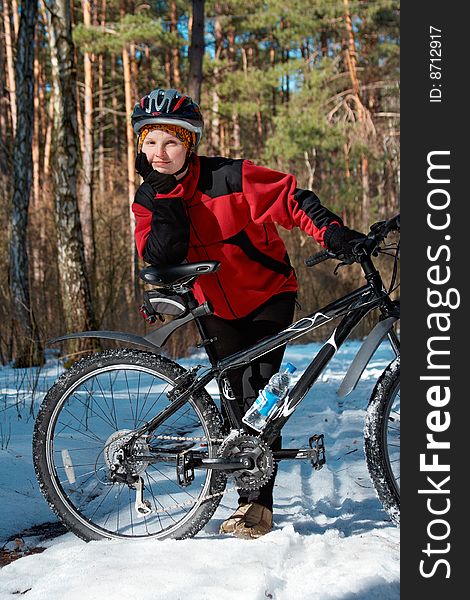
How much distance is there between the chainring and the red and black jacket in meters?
0.55

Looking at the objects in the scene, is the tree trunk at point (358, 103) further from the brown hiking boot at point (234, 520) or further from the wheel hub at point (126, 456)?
the wheel hub at point (126, 456)

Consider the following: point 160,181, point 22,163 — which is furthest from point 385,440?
point 22,163

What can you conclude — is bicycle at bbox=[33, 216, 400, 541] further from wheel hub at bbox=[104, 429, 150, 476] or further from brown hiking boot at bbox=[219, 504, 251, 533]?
brown hiking boot at bbox=[219, 504, 251, 533]

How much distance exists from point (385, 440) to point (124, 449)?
1.03 m

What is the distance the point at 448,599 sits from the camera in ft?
7.14

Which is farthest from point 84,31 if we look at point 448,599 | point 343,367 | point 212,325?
point 448,599

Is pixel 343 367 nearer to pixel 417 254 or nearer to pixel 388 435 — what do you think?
pixel 388 435

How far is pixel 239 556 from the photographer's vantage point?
263 centimetres

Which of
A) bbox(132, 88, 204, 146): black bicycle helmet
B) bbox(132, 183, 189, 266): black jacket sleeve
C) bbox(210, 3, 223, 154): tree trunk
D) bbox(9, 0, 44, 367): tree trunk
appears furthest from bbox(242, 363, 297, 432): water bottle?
bbox(210, 3, 223, 154): tree trunk

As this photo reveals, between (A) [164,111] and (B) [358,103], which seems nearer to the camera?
(A) [164,111]

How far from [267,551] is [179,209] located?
131cm

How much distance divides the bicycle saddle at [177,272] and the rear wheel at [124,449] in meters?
0.31

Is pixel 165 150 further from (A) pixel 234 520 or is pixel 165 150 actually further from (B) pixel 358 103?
(B) pixel 358 103

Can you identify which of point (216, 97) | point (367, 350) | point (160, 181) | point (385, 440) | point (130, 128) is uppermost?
point (216, 97)
